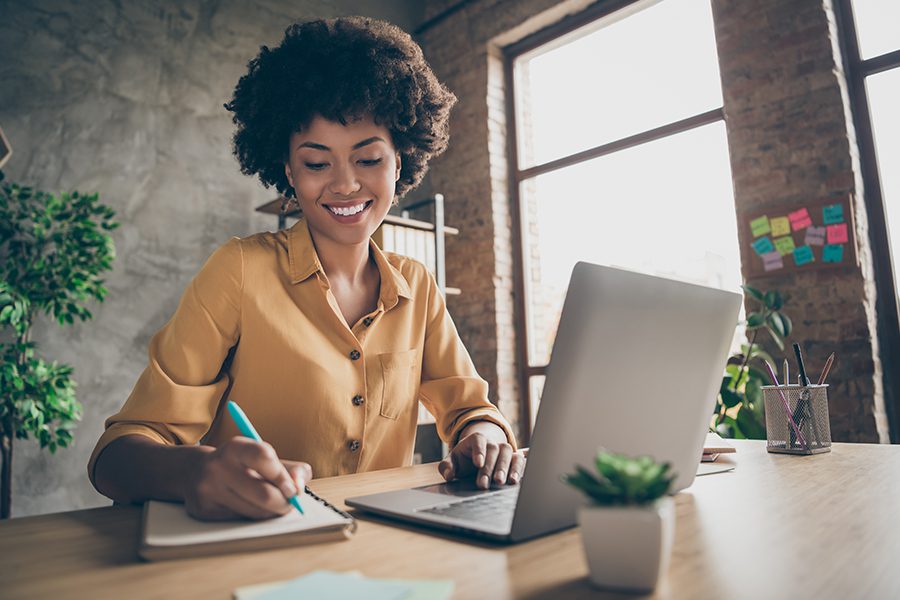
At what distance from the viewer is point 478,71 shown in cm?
426

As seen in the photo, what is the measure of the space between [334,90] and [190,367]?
655 millimetres

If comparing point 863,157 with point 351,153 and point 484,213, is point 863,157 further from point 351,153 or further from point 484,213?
point 351,153

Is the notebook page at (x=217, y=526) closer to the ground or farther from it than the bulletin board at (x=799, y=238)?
closer to the ground

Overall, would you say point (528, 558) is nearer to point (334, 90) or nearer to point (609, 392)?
point (609, 392)

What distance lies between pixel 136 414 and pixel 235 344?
0.26 metres

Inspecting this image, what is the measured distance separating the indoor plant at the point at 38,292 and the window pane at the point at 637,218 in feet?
7.55

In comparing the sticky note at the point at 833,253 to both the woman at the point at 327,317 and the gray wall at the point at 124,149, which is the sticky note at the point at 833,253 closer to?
the woman at the point at 327,317

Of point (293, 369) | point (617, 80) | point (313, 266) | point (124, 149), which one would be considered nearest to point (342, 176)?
point (313, 266)

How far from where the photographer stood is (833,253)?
2.68 m

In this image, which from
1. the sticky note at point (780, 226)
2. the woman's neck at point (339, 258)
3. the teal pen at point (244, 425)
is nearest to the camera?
the teal pen at point (244, 425)

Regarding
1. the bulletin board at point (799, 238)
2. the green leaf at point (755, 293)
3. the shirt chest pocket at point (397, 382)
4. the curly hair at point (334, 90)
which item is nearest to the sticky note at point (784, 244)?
the bulletin board at point (799, 238)

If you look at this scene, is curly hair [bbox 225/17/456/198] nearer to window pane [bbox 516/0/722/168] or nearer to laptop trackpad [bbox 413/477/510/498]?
laptop trackpad [bbox 413/477/510/498]

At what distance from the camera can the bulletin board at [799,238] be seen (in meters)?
2.66

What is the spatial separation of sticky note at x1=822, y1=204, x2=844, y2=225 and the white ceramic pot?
2.72 meters
